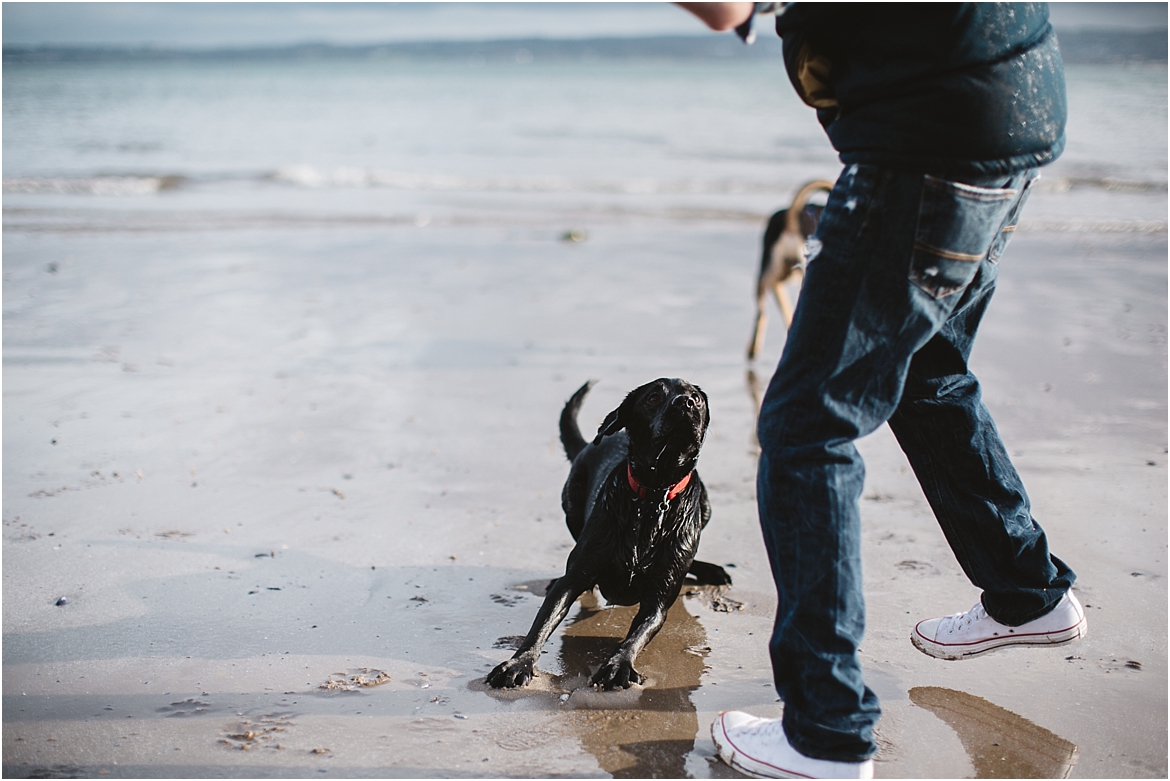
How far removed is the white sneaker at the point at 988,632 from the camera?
214 centimetres

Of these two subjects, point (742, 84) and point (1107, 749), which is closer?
point (1107, 749)

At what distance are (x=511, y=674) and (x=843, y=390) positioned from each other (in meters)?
1.18

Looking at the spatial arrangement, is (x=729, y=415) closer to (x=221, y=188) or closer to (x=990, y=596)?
(x=990, y=596)

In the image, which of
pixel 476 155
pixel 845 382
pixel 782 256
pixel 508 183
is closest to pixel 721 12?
pixel 845 382

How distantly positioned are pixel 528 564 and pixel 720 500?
935 mm

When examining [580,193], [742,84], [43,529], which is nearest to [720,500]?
[43,529]

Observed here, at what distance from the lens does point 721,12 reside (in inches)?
62.1

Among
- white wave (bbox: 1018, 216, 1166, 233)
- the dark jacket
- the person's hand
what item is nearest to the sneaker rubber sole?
the dark jacket

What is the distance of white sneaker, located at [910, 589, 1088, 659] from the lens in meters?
2.14

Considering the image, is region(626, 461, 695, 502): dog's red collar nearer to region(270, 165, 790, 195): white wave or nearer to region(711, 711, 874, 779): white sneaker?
region(711, 711, 874, 779): white sneaker

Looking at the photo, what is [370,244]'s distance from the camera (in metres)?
9.19

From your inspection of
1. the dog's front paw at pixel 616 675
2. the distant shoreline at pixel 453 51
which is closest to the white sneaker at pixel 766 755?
the dog's front paw at pixel 616 675

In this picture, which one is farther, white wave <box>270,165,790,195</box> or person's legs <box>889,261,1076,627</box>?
white wave <box>270,165,790,195</box>

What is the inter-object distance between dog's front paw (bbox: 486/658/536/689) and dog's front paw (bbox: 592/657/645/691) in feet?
0.58
